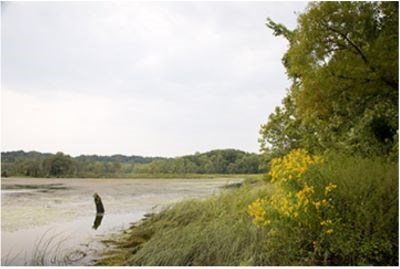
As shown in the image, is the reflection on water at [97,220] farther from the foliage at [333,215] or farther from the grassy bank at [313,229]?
the foliage at [333,215]

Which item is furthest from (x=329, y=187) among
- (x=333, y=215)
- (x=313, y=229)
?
(x=313, y=229)

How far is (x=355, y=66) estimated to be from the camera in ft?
15.6

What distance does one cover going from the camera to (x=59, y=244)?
17.9 ft

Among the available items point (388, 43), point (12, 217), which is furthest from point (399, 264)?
point (12, 217)

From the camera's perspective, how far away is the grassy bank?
374cm

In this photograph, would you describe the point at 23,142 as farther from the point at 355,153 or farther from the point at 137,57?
the point at 355,153

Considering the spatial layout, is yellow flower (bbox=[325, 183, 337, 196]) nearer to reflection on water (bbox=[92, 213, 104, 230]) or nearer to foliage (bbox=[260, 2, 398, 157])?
foliage (bbox=[260, 2, 398, 157])

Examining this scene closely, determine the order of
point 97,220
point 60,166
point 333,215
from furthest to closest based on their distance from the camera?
point 60,166
point 97,220
point 333,215

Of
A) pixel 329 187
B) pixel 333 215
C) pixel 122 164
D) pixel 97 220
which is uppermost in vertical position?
pixel 122 164

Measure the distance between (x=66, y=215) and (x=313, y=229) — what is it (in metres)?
5.44

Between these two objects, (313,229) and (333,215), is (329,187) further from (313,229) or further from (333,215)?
(313,229)

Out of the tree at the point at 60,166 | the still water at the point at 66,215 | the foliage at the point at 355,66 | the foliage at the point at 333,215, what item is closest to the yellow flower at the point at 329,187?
the foliage at the point at 333,215

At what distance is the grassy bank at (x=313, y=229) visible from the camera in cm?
374

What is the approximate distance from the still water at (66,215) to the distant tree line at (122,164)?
17.6 inches
